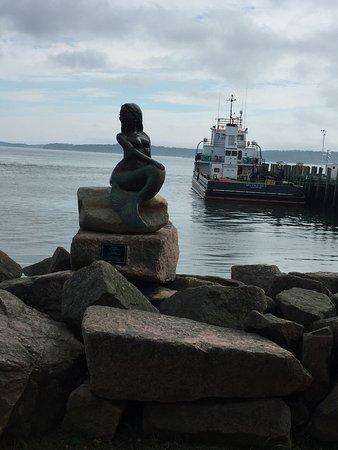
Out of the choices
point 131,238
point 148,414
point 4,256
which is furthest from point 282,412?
point 4,256

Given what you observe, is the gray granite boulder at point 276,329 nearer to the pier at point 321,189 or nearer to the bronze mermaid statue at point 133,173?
the bronze mermaid statue at point 133,173

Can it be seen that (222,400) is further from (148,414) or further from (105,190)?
(105,190)

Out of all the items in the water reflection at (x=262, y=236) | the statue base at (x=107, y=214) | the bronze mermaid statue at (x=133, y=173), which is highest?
the bronze mermaid statue at (x=133, y=173)

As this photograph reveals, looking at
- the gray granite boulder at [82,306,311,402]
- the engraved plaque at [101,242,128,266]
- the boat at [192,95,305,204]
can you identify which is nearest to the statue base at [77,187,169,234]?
the engraved plaque at [101,242,128,266]

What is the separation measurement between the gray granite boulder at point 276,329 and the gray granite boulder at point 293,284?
1675 millimetres

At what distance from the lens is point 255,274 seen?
28.5 feet

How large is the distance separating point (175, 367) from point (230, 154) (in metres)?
51.5

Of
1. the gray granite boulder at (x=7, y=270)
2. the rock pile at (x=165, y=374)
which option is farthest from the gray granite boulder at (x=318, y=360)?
the gray granite boulder at (x=7, y=270)

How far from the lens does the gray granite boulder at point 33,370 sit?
4.91 m

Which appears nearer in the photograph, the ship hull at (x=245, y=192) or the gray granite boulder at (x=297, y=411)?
the gray granite boulder at (x=297, y=411)

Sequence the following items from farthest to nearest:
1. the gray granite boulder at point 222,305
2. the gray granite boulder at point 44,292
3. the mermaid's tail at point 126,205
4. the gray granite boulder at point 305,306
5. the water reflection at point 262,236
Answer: the water reflection at point 262,236
the mermaid's tail at point 126,205
the gray granite boulder at point 44,292
the gray granite boulder at point 305,306
the gray granite boulder at point 222,305

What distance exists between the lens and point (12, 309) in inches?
226

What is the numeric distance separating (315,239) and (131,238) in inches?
975

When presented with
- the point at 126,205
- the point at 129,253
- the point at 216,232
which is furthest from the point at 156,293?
the point at 216,232
